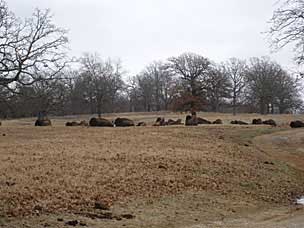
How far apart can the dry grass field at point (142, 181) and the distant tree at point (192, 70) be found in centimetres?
3272

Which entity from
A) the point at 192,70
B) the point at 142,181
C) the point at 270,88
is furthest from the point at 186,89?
the point at 142,181

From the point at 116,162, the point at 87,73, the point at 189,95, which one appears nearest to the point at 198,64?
the point at 189,95

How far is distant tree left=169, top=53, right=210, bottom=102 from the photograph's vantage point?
2484 inches

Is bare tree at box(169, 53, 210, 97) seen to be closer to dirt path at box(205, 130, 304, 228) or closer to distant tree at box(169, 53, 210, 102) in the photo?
distant tree at box(169, 53, 210, 102)

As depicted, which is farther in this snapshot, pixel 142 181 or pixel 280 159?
pixel 280 159

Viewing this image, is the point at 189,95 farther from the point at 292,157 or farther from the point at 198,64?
the point at 292,157

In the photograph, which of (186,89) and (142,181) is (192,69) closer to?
(186,89)

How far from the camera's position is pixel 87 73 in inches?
3246

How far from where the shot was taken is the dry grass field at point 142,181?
13172mm

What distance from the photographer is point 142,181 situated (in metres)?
17.7

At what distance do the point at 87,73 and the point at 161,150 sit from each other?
58380mm

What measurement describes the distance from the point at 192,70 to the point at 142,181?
2056 inches

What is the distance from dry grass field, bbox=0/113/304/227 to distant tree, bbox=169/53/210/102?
3272 centimetres

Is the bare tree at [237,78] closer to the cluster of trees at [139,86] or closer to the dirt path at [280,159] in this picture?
the cluster of trees at [139,86]
